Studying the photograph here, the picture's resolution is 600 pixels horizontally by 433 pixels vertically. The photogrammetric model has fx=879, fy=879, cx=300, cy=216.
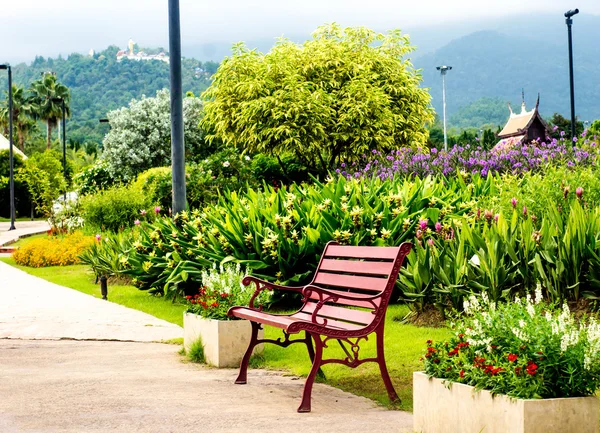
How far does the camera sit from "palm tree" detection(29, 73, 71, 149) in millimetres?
97312

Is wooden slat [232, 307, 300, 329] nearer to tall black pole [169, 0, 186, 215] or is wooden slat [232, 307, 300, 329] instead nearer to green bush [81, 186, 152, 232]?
tall black pole [169, 0, 186, 215]

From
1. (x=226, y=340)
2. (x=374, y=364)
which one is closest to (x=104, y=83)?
(x=226, y=340)

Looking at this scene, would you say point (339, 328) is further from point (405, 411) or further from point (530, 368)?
point (530, 368)

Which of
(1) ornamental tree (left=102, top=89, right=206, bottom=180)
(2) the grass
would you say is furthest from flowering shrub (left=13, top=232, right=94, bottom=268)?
(1) ornamental tree (left=102, top=89, right=206, bottom=180)

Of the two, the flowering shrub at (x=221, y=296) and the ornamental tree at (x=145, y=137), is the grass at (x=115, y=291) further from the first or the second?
the ornamental tree at (x=145, y=137)

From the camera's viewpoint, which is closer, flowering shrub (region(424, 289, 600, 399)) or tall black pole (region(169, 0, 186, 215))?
flowering shrub (region(424, 289, 600, 399))

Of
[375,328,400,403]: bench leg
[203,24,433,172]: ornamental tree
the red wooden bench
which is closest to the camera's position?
the red wooden bench

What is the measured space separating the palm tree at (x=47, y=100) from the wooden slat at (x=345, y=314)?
93.0 m

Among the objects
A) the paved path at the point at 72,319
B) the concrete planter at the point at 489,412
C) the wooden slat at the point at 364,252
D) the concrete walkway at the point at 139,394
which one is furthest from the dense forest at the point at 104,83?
the concrete planter at the point at 489,412

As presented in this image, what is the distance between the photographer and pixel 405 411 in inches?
236

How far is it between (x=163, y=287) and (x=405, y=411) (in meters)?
7.99

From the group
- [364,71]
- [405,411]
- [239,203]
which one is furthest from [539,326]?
[364,71]

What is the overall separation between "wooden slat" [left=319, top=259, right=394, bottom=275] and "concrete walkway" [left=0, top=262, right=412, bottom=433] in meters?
0.94

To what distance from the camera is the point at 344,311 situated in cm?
691
